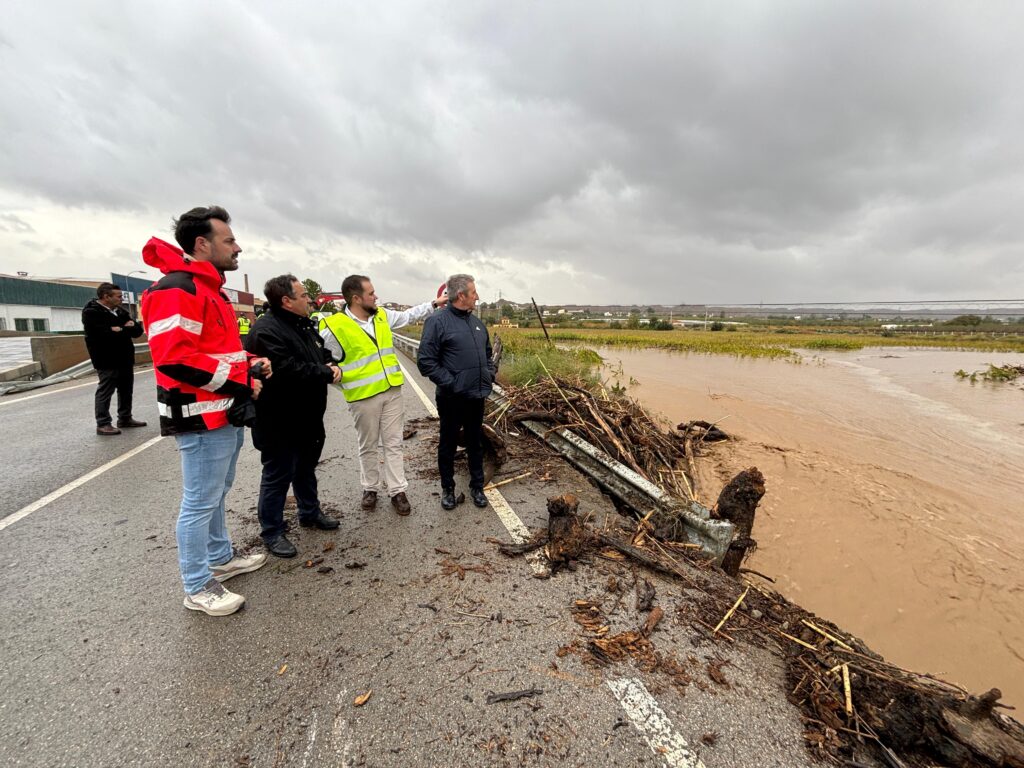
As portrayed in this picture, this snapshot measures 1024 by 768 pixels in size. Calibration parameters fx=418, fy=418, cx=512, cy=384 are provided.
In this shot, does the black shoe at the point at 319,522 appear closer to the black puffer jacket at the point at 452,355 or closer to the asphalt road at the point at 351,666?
the asphalt road at the point at 351,666

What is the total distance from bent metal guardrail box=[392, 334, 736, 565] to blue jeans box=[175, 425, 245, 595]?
3197mm

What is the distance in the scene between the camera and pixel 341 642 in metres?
2.26

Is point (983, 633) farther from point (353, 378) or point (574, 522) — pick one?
A: point (353, 378)

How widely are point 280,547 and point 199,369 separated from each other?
154 cm

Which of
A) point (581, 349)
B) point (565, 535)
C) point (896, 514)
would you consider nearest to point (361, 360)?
point (565, 535)

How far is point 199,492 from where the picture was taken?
8.09 feet

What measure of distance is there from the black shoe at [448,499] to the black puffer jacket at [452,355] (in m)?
0.91

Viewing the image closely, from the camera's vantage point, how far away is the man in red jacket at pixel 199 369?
2.17 metres

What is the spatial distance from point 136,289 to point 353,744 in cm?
5734

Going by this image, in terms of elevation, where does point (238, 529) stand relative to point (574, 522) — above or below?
below

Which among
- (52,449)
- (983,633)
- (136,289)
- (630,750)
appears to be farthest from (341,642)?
(136,289)

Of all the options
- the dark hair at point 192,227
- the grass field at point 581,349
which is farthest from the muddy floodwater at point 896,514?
the dark hair at point 192,227

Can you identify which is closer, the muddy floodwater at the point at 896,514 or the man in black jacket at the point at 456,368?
the muddy floodwater at the point at 896,514

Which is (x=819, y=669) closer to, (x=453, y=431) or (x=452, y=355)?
(x=453, y=431)
